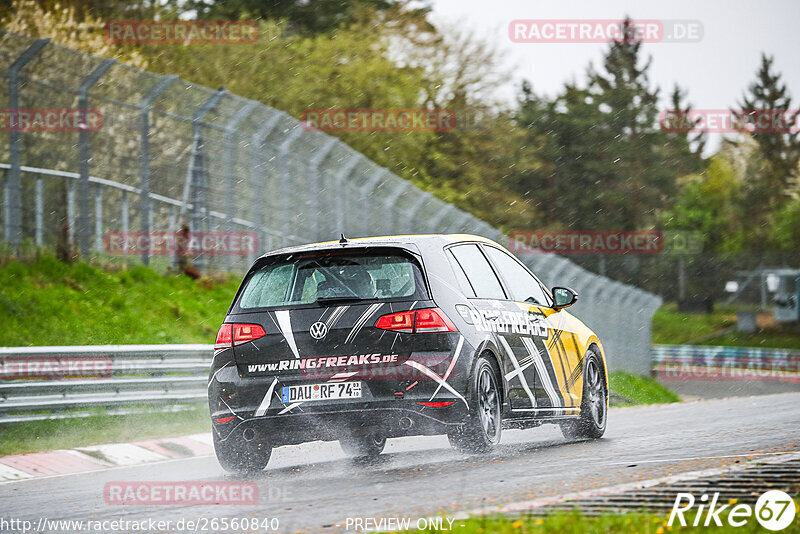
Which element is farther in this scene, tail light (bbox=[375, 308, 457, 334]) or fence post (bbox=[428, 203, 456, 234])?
fence post (bbox=[428, 203, 456, 234])

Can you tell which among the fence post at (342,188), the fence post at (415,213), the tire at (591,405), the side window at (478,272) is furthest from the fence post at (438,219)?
the side window at (478,272)

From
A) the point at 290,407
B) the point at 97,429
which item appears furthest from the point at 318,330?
the point at 97,429

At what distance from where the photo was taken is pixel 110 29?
3688 cm

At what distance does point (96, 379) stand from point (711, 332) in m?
68.6

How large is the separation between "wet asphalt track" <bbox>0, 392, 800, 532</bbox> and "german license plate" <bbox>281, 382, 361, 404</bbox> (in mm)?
544

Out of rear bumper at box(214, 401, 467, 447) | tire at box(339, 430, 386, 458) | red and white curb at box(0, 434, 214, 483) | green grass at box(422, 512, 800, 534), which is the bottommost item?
red and white curb at box(0, 434, 214, 483)

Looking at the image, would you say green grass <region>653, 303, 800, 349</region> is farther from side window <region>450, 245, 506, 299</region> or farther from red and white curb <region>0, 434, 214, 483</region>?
side window <region>450, 245, 506, 299</region>

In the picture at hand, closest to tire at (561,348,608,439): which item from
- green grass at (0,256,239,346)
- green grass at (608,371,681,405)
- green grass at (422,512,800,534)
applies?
green grass at (422,512,800,534)

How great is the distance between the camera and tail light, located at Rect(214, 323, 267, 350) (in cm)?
855

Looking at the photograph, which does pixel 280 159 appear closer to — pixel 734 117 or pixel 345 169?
pixel 345 169

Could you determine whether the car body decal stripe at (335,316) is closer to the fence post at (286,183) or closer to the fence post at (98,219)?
the fence post at (98,219)

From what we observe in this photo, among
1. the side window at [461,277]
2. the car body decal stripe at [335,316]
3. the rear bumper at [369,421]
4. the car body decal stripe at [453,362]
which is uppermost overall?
the side window at [461,277]

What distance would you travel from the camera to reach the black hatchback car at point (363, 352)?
821cm

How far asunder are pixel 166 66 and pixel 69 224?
2659 centimetres
